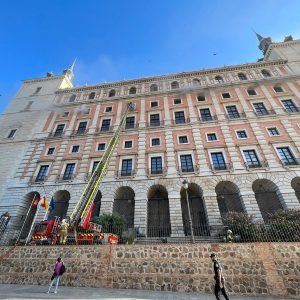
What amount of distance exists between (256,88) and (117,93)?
19.7 metres

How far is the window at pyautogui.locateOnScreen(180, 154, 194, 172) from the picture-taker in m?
19.8

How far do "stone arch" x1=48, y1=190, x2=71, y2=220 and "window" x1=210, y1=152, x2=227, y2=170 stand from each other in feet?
50.7

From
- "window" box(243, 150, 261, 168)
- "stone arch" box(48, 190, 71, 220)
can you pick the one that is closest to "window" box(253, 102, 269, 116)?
"window" box(243, 150, 261, 168)

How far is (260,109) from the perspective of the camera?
2381cm

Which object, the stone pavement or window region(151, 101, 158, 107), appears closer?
the stone pavement

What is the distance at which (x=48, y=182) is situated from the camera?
20.6 meters

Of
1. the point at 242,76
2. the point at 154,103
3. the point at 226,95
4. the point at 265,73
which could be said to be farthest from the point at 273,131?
the point at 154,103

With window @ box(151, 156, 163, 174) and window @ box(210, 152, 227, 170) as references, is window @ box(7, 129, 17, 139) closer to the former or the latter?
window @ box(151, 156, 163, 174)

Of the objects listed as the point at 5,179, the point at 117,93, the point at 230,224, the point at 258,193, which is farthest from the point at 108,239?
the point at 117,93

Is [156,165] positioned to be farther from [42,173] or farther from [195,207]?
[42,173]

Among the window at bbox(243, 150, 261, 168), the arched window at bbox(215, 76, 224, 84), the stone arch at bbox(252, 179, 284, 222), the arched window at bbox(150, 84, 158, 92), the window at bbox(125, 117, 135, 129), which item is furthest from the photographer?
the arched window at bbox(150, 84, 158, 92)

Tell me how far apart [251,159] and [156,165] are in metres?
9.53

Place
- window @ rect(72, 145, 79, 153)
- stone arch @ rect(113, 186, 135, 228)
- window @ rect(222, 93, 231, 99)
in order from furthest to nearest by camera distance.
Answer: window @ rect(222, 93, 231, 99) < window @ rect(72, 145, 79, 153) < stone arch @ rect(113, 186, 135, 228)

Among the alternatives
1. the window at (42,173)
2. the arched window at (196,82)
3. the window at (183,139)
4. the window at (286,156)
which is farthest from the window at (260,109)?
the window at (42,173)
